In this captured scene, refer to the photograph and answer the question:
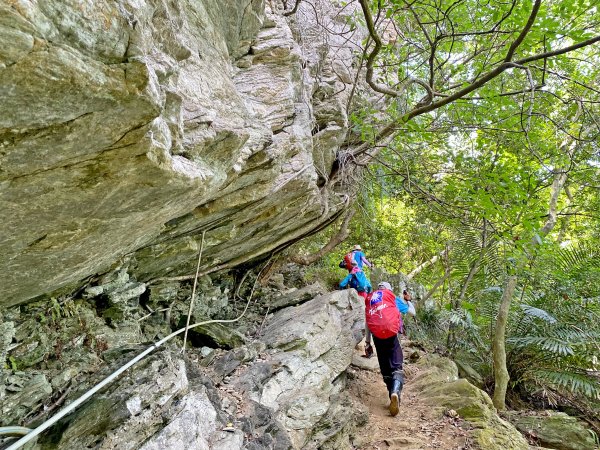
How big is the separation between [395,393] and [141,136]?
580cm

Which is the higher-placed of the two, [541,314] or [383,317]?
[383,317]

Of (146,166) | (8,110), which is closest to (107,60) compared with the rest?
(8,110)

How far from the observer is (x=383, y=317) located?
20.7 feet

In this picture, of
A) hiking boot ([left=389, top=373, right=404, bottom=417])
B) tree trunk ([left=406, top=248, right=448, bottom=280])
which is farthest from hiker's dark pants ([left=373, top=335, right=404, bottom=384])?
tree trunk ([left=406, top=248, right=448, bottom=280])

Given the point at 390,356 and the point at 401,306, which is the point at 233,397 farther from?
the point at 401,306

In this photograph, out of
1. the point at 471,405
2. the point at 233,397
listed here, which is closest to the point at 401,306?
the point at 471,405

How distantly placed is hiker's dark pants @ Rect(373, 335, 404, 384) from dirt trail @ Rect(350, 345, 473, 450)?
2.12ft

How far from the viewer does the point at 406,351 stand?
9.69 m

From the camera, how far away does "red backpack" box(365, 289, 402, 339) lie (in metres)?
6.28

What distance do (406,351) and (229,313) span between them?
17.6ft

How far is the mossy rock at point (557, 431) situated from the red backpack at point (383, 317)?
3040 mm

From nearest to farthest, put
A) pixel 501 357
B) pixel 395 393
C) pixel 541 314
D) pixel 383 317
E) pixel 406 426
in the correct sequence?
pixel 406 426
pixel 395 393
pixel 383 317
pixel 501 357
pixel 541 314

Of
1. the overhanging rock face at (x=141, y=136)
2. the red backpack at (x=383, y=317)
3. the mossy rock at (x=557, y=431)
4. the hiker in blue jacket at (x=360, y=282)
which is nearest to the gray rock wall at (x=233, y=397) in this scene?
the red backpack at (x=383, y=317)

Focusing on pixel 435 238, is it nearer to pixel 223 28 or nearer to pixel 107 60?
pixel 223 28
